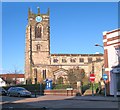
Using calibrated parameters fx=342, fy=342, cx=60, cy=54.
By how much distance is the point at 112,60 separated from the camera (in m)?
42.0

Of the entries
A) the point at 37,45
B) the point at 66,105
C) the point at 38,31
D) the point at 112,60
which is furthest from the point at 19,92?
the point at 38,31

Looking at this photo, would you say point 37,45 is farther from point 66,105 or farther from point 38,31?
point 66,105

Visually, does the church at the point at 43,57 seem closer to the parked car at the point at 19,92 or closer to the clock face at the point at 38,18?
the clock face at the point at 38,18

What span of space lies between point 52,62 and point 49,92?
87.7m

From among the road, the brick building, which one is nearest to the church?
the brick building

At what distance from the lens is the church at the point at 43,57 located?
134125mm

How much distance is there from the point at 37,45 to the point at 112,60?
3916 inches

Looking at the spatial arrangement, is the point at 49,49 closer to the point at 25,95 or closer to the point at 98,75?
the point at 98,75

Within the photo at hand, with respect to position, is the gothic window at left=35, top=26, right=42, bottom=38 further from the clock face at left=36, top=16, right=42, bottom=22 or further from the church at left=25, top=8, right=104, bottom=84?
the clock face at left=36, top=16, right=42, bottom=22

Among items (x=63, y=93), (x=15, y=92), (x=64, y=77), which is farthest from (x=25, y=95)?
(x=64, y=77)

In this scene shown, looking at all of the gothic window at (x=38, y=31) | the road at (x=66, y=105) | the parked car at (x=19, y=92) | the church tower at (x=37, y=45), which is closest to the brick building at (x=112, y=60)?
the road at (x=66, y=105)

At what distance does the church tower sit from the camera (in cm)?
13475

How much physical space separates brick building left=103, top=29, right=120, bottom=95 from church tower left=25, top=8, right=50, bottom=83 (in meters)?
92.0

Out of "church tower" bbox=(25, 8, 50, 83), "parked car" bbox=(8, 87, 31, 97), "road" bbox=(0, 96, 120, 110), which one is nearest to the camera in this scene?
"road" bbox=(0, 96, 120, 110)
